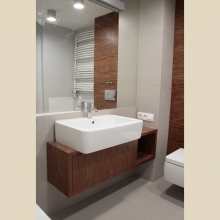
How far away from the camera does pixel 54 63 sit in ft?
5.61

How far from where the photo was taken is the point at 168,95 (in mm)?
2348

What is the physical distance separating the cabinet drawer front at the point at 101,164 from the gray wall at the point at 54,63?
0.57 meters

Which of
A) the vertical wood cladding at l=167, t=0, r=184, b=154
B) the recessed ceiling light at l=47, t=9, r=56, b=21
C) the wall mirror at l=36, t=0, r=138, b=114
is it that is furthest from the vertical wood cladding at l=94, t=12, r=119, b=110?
the vertical wood cladding at l=167, t=0, r=184, b=154

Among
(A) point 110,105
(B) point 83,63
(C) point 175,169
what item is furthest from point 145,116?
(B) point 83,63

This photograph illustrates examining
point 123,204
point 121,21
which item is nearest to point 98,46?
point 121,21

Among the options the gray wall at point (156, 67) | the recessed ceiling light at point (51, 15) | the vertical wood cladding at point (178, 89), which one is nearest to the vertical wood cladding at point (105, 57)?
the gray wall at point (156, 67)

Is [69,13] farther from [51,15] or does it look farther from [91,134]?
[91,134]

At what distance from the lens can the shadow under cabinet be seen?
148 cm

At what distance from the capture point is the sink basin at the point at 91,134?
1373mm

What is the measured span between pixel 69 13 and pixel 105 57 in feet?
2.02

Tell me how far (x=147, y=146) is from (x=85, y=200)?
3.10 feet

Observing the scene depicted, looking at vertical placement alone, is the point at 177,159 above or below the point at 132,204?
above

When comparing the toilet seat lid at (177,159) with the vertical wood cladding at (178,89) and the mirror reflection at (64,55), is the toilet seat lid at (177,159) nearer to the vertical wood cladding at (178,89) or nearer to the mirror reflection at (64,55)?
the vertical wood cladding at (178,89)

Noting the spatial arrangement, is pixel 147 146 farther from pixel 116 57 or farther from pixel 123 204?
pixel 116 57
